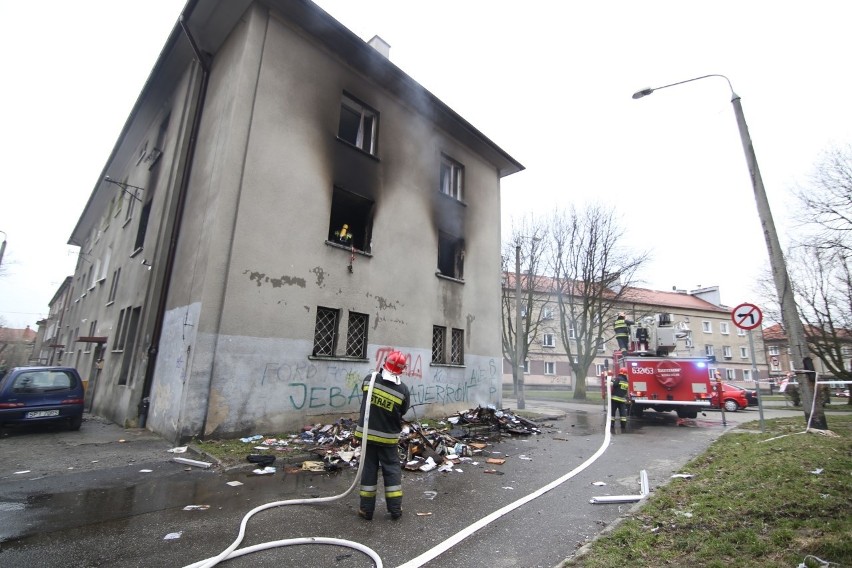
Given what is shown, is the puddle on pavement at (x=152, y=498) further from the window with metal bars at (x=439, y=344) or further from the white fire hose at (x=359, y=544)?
the window with metal bars at (x=439, y=344)

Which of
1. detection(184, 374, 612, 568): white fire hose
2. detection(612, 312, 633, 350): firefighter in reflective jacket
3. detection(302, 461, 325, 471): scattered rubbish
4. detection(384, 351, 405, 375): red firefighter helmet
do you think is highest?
detection(612, 312, 633, 350): firefighter in reflective jacket

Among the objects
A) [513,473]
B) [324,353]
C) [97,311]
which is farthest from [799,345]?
[97,311]

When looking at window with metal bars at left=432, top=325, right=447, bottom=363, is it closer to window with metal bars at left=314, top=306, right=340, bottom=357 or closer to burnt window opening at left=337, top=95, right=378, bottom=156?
window with metal bars at left=314, top=306, right=340, bottom=357

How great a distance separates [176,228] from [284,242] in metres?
3.12

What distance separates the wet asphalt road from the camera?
350cm

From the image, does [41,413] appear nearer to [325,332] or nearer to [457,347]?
[325,332]

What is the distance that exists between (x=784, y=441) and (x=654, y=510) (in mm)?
5146

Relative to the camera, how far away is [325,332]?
389 inches

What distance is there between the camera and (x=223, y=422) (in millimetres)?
7902

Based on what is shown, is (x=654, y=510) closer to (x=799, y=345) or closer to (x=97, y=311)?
(x=799, y=345)

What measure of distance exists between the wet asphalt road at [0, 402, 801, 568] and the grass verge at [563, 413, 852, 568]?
45 cm

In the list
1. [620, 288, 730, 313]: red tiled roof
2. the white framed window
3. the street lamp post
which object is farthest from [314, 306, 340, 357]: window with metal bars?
[620, 288, 730, 313]: red tiled roof

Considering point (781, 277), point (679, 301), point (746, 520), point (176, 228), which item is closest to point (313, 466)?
point (746, 520)

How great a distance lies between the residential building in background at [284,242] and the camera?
27.5 feet
